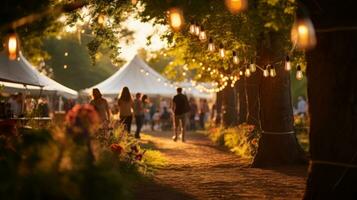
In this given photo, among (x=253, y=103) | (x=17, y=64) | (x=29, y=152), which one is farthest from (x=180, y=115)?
(x=29, y=152)

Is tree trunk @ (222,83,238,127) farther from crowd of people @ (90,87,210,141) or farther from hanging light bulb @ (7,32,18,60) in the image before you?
hanging light bulb @ (7,32,18,60)

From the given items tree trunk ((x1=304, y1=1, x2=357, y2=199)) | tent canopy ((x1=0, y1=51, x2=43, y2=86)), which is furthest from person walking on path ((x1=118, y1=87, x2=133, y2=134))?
tree trunk ((x1=304, y1=1, x2=357, y2=199))

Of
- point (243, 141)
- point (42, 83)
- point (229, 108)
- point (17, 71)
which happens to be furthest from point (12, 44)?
point (229, 108)

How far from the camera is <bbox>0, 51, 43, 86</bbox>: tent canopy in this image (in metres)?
18.6

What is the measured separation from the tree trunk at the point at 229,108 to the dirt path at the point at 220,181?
8943mm

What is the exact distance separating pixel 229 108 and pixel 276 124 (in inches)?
475

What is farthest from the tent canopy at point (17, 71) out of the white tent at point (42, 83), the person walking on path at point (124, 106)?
the person walking on path at point (124, 106)

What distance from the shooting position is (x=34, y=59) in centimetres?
983

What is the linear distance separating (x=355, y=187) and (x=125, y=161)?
5.37 metres

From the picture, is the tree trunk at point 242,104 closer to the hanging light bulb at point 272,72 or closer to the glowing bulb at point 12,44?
the hanging light bulb at point 272,72

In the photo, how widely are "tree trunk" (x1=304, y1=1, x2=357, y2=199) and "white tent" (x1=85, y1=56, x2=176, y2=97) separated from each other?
25.3 metres

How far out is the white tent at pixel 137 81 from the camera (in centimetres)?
3392

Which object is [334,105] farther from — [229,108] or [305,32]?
[229,108]

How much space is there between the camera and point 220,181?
39.5ft
